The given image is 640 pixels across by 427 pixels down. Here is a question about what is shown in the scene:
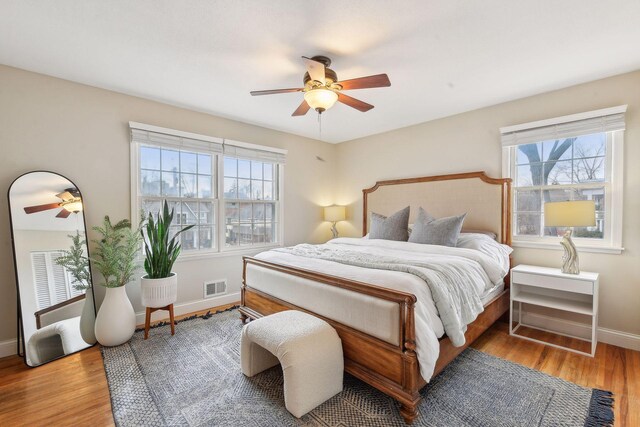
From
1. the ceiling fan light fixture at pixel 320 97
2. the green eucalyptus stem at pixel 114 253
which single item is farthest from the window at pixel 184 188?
the ceiling fan light fixture at pixel 320 97

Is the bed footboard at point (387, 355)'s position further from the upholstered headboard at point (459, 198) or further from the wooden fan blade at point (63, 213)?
the wooden fan blade at point (63, 213)

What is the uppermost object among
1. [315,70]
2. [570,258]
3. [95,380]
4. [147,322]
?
[315,70]

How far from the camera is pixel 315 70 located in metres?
2.03

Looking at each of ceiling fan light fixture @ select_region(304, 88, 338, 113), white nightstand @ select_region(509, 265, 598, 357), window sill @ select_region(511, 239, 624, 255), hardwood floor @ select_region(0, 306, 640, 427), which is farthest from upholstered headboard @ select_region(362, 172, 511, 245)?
ceiling fan light fixture @ select_region(304, 88, 338, 113)

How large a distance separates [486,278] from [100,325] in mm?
3431

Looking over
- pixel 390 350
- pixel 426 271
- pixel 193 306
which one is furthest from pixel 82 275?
pixel 426 271

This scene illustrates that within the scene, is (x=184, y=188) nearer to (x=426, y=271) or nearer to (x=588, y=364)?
(x=426, y=271)

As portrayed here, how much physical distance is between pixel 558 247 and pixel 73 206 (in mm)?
4809

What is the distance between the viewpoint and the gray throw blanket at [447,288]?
1847 millimetres

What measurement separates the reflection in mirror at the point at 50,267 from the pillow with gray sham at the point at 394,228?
10.2 ft

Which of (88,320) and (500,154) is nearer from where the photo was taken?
(88,320)

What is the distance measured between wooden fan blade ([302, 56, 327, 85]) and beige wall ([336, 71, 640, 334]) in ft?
7.54

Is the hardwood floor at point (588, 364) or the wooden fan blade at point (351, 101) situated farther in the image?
the wooden fan blade at point (351, 101)

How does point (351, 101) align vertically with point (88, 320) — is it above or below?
above
